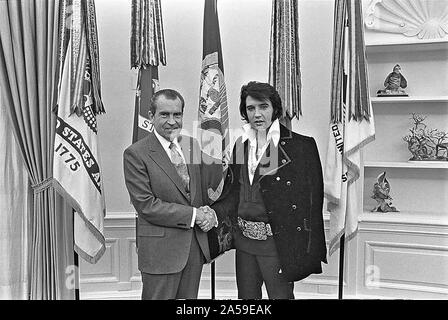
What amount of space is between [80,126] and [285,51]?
3.80ft

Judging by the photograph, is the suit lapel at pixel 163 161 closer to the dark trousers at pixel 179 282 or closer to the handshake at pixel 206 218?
the handshake at pixel 206 218

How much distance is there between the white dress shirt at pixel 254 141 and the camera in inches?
104

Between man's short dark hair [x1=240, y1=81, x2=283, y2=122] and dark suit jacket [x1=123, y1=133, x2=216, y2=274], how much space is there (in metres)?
0.34

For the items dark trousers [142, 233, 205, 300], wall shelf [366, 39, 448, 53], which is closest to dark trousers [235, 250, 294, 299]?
dark trousers [142, 233, 205, 300]

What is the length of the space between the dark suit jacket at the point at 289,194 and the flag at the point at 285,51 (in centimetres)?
21

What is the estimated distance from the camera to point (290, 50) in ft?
8.63

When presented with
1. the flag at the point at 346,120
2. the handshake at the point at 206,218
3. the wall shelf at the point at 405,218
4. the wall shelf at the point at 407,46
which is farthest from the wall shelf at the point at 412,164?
the handshake at the point at 206,218

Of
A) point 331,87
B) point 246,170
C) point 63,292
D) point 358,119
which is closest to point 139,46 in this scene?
point 246,170

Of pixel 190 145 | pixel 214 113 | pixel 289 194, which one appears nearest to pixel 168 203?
pixel 190 145

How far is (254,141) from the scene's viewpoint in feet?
8.75

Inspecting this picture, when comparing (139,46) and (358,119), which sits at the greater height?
(139,46)

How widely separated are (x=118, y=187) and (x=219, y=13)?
1.10 meters

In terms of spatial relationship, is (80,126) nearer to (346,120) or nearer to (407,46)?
(346,120)
